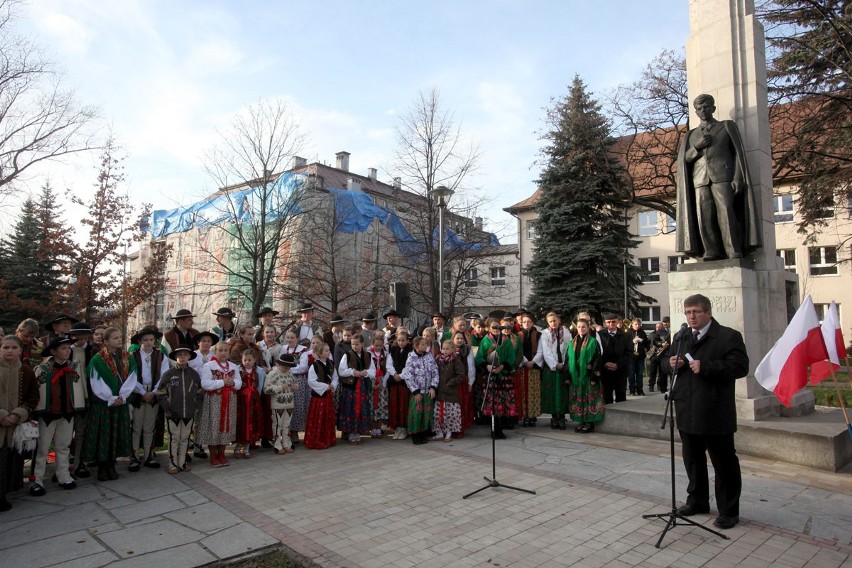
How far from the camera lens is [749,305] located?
7551mm

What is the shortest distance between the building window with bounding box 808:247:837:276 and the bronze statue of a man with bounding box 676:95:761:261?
98.8 feet

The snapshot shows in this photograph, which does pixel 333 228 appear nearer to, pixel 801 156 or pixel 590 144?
pixel 590 144

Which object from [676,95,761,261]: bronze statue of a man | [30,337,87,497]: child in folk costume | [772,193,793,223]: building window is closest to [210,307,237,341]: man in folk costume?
[30,337,87,497]: child in folk costume

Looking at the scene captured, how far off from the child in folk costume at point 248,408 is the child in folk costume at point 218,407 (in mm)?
207

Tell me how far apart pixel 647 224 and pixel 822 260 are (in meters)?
10.7

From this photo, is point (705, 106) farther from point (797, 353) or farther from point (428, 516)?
point (428, 516)

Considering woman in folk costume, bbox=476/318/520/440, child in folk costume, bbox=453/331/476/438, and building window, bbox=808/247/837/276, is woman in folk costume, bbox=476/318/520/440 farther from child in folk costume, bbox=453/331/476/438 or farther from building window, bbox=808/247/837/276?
building window, bbox=808/247/837/276

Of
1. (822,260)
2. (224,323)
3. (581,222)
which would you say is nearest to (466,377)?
(224,323)

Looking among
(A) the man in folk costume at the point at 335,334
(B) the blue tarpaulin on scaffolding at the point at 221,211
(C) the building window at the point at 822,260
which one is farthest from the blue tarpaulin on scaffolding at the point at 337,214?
(C) the building window at the point at 822,260

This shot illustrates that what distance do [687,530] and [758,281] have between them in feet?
15.5

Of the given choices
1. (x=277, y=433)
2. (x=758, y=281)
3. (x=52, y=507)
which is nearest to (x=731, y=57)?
(x=758, y=281)

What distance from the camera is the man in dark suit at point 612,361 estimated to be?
9.59 m

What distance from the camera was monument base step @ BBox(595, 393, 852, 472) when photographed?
6.31m

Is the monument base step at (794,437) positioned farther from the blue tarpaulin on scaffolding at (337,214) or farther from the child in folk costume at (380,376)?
the blue tarpaulin on scaffolding at (337,214)
